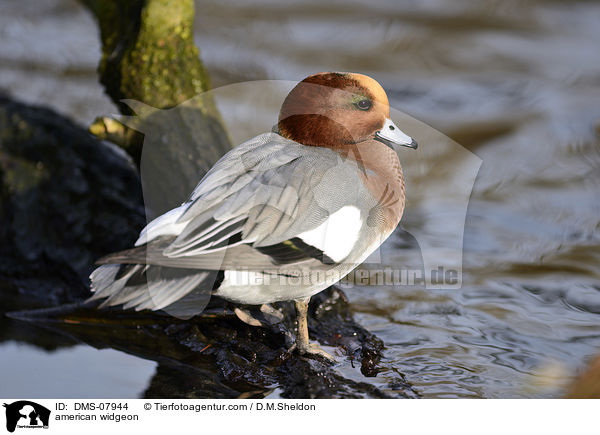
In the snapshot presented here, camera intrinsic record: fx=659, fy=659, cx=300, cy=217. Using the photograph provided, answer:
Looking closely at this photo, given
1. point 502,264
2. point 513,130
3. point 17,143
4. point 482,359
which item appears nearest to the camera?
point 482,359

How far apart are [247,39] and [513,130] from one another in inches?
101

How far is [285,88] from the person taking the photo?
17.5 feet

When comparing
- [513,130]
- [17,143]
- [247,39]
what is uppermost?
[247,39]

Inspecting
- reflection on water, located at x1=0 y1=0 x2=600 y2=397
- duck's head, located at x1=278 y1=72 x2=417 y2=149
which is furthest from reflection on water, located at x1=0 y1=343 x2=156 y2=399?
duck's head, located at x1=278 y1=72 x2=417 y2=149

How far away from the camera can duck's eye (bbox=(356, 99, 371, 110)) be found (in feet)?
8.46

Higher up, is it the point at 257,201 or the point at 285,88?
the point at 285,88

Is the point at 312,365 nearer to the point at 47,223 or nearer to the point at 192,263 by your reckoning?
the point at 192,263

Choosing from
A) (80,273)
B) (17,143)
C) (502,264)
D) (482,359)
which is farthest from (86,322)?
(502,264)

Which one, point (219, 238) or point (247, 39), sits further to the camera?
point (247, 39)

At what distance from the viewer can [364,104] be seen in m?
2.59
